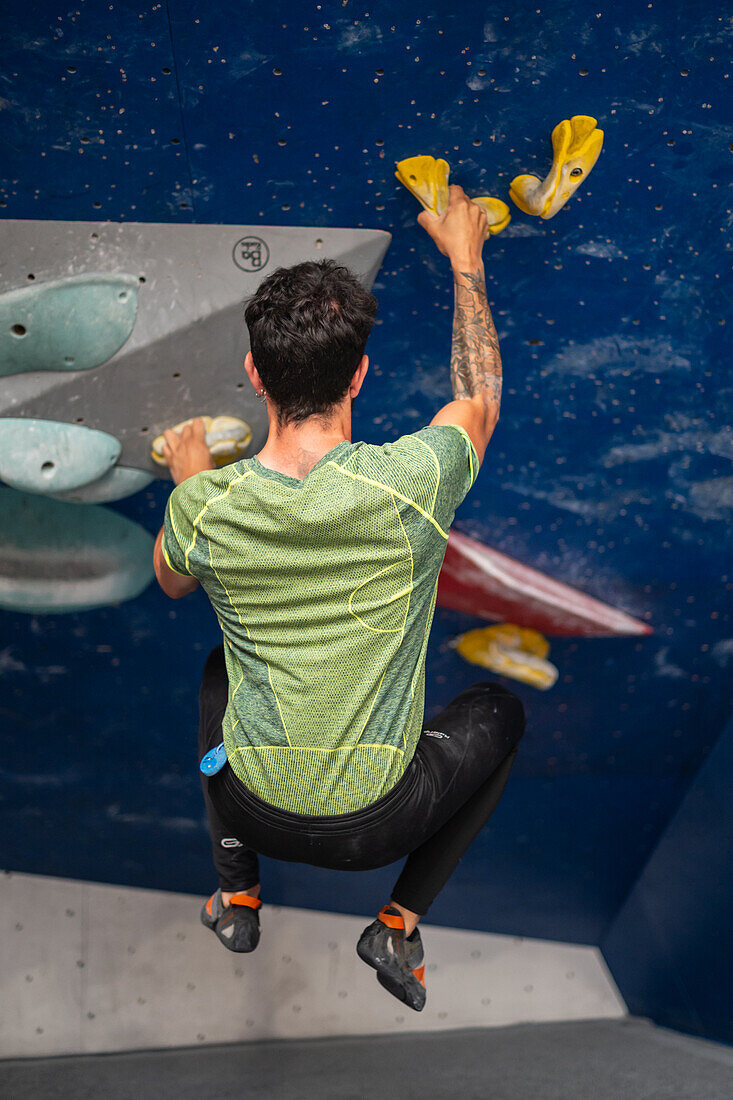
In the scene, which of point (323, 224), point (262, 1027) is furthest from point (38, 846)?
point (323, 224)

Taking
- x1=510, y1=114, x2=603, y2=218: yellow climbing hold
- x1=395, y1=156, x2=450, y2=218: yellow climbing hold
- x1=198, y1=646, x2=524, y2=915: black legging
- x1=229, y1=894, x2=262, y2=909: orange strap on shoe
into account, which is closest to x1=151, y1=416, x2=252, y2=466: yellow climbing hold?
x1=198, y1=646, x2=524, y2=915: black legging

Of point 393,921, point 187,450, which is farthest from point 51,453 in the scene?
point 393,921

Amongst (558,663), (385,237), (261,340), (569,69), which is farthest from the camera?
(558,663)

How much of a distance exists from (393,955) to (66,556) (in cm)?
87

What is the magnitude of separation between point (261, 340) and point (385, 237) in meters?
0.43

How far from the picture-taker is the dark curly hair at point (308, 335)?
1102 millimetres

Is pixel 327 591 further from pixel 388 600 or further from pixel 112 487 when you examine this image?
pixel 112 487

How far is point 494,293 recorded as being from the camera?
149cm

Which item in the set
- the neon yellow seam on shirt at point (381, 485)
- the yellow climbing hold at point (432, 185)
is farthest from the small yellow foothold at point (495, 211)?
the neon yellow seam on shirt at point (381, 485)

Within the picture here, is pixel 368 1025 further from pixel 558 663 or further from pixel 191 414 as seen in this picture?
pixel 191 414

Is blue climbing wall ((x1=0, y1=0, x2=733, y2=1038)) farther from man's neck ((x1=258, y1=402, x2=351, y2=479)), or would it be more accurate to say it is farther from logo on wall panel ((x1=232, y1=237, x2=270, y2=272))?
man's neck ((x1=258, y1=402, x2=351, y2=479))

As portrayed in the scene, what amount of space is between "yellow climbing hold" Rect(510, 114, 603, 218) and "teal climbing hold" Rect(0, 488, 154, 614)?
2.79ft

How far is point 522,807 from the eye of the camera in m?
2.12

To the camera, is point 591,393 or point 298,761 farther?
point 591,393
